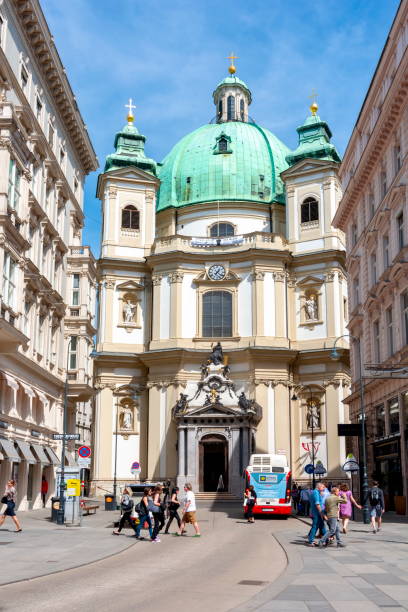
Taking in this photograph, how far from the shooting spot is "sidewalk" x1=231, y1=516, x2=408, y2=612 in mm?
A: 11977

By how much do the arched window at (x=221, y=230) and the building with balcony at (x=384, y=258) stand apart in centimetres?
2435

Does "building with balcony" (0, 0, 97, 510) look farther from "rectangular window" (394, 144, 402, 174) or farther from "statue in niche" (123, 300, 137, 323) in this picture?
"rectangular window" (394, 144, 402, 174)

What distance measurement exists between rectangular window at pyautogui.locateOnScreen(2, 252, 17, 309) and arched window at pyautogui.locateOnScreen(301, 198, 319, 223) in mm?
38551

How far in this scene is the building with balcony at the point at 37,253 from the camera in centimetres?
3338

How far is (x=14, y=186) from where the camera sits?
33.8 metres

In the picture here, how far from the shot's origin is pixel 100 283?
67.2 meters

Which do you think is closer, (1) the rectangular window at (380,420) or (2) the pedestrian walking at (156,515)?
(2) the pedestrian walking at (156,515)

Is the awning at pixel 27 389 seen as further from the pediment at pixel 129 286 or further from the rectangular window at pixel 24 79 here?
the pediment at pixel 129 286

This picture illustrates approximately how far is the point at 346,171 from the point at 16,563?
125ft

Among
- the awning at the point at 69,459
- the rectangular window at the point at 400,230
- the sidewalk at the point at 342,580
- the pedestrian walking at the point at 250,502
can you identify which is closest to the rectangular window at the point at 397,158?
the rectangular window at the point at 400,230

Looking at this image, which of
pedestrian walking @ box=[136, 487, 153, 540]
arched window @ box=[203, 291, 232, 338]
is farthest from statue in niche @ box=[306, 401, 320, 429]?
pedestrian walking @ box=[136, 487, 153, 540]

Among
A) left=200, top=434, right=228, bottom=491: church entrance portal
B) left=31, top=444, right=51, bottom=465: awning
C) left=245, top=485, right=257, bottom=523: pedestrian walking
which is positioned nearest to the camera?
left=245, top=485, right=257, bottom=523: pedestrian walking

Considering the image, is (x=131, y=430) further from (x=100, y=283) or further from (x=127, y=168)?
(x=127, y=168)

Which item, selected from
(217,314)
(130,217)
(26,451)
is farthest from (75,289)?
(130,217)
